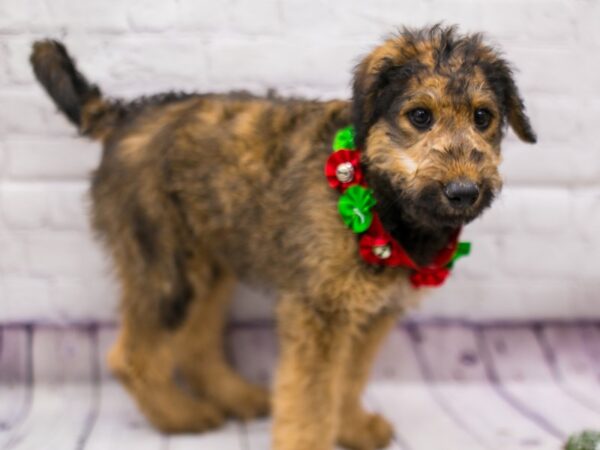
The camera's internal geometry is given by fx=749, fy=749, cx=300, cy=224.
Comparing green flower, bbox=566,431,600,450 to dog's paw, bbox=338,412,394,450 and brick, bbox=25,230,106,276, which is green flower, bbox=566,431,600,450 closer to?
dog's paw, bbox=338,412,394,450

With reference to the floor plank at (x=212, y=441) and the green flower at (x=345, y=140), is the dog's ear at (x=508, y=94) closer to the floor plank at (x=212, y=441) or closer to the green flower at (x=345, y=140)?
the green flower at (x=345, y=140)

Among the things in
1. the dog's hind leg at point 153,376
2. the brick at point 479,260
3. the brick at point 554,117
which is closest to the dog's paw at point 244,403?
the dog's hind leg at point 153,376

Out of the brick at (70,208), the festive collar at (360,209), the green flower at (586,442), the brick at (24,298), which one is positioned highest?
the festive collar at (360,209)

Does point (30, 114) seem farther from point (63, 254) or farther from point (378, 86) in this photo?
point (378, 86)

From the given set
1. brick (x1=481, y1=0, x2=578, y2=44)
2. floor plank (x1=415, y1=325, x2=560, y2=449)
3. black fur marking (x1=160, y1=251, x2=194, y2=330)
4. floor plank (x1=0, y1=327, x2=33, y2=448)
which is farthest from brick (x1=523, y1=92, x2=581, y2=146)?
floor plank (x1=0, y1=327, x2=33, y2=448)

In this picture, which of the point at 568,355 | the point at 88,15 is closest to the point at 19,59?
the point at 88,15

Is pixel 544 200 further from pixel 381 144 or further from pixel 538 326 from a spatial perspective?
pixel 381 144

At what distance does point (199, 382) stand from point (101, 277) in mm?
594

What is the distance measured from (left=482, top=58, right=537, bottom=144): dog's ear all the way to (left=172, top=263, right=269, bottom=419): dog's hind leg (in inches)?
48.0

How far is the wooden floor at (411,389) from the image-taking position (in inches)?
109

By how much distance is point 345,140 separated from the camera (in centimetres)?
224

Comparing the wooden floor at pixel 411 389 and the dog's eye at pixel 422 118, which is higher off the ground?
the dog's eye at pixel 422 118

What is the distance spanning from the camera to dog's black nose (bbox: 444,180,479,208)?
6.17 ft

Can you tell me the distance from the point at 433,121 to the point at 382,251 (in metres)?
0.40
